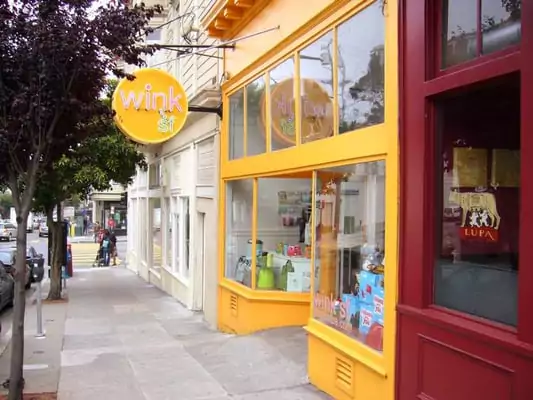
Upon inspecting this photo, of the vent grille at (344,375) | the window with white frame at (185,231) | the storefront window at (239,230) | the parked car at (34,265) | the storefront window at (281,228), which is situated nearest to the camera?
the vent grille at (344,375)

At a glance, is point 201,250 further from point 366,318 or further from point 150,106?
point 366,318

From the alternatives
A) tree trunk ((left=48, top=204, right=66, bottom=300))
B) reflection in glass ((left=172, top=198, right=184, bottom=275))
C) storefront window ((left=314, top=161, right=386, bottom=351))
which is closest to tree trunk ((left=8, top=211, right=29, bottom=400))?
storefront window ((left=314, top=161, right=386, bottom=351))

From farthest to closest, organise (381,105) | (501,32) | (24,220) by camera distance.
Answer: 1. (24,220)
2. (381,105)
3. (501,32)

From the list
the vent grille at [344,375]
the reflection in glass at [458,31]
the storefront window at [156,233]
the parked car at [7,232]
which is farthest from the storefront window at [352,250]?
the parked car at [7,232]

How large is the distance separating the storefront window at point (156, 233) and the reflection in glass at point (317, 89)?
37.9 ft

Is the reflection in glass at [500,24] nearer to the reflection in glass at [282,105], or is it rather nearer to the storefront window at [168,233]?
the reflection in glass at [282,105]

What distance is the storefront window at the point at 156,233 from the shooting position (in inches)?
739

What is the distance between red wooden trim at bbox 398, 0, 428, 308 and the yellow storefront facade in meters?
0.15

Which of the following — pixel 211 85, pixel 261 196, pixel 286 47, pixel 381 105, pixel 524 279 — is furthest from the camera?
pixel 211 85

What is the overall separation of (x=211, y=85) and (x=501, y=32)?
8141 mm

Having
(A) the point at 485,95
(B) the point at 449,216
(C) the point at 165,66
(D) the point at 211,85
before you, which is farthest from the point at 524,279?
(C) the point at 165,66

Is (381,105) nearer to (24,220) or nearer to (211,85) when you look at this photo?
(24,220)

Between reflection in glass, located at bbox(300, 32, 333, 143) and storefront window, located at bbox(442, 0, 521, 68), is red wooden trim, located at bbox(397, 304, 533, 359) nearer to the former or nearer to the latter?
storefront window, located at bbox(442, 0, 521, 68)

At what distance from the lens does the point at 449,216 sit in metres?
4.63
